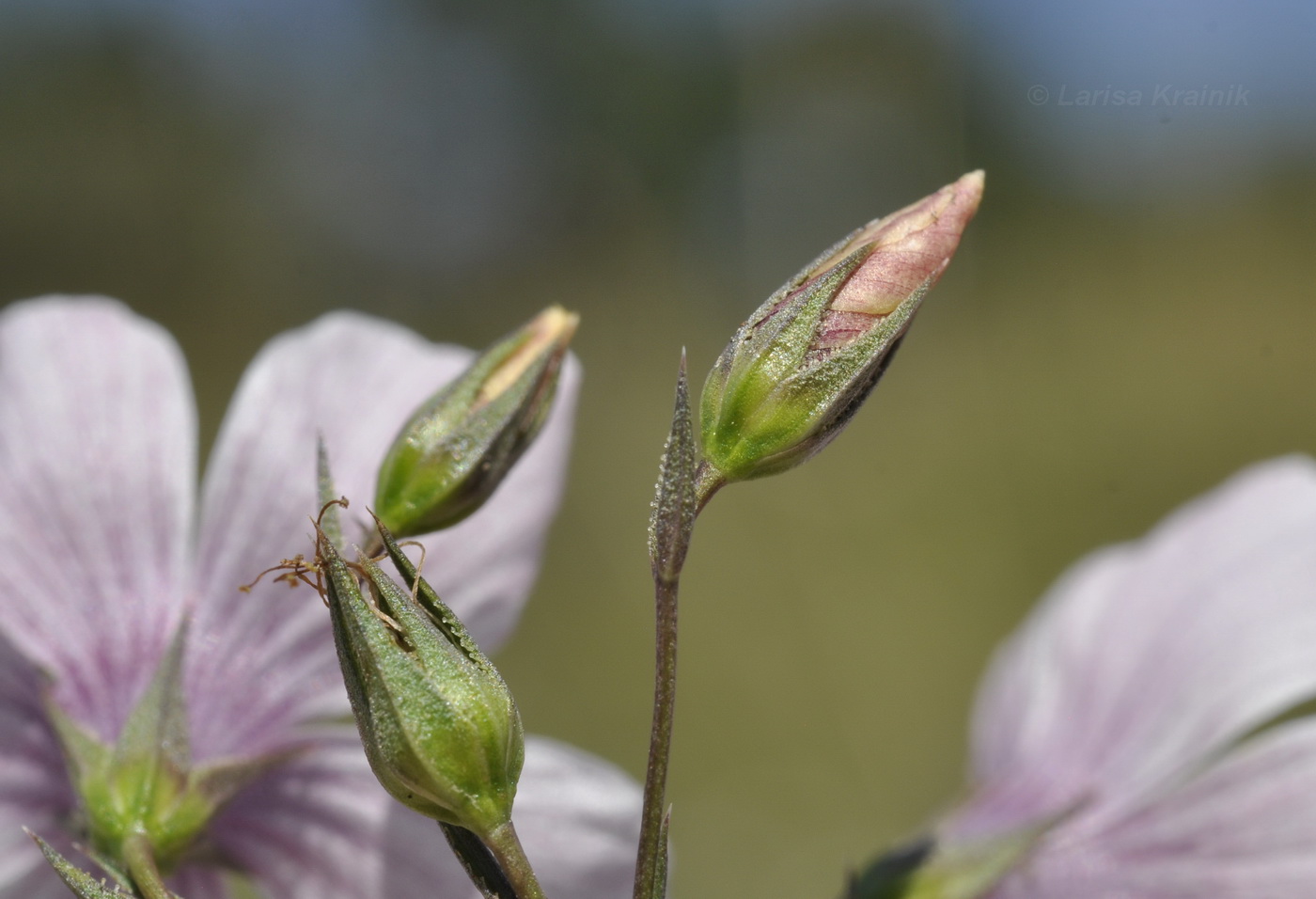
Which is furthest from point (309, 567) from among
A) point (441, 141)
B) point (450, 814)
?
point (441, 141)

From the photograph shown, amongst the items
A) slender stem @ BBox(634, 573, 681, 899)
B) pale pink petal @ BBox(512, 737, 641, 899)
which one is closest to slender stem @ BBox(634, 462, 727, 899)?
slender stem @ BBox(634, 573, 681, 899)

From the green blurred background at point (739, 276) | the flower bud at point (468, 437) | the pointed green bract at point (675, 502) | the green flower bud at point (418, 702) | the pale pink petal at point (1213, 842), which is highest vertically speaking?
the green blurred background at point (739, 276)

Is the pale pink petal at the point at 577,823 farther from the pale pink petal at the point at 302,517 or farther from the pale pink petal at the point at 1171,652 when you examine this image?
the pale pink petal at the point at 1171,652

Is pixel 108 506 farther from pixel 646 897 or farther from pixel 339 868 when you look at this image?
pixel 646 897

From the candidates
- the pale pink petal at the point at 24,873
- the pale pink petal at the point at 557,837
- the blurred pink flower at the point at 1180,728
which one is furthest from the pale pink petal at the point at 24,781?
the blurred pink flower at the point at 1180,728

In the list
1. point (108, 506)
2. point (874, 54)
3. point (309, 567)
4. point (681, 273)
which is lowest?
point (309, 567)

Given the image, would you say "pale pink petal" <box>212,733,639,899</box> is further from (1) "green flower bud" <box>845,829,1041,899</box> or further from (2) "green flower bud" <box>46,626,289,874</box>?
(1) "green flower bud" <box>845,829,1041,899</box>

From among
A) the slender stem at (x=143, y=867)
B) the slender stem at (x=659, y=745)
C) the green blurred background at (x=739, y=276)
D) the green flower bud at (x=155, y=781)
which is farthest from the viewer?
the green blurred background at (x=739, y=276)

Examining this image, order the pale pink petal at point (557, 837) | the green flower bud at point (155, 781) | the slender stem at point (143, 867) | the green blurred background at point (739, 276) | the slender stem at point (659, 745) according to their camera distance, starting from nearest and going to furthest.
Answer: the slender stem at point (659, 745) < the slender stem at point (143, 867) < the green flower bud at point (155, 781) < the pale pink petal at point (557, 837) < the green blurred background at point (739, 276)
